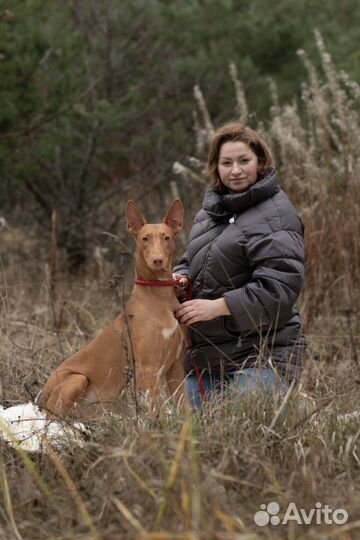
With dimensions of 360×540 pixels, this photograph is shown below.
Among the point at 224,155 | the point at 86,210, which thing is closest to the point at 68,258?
the point at 86,210

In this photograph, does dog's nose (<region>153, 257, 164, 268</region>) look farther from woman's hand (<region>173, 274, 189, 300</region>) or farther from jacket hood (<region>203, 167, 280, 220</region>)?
jacket hood (<region>203, 167, 280, 220</region>)

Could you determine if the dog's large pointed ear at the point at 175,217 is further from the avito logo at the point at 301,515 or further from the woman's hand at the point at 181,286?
the avito logo at the point at 301,515

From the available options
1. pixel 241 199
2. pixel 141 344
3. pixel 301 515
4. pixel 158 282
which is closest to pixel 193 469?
pixel 301 515

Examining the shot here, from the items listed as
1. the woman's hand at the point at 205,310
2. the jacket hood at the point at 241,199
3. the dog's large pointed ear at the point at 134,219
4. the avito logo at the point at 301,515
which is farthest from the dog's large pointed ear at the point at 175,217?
the avito logo at the point at 301,515

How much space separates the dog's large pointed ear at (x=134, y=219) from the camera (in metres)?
4.10

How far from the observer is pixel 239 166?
4297mm

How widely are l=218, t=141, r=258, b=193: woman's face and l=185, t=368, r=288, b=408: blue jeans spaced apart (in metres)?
1.04

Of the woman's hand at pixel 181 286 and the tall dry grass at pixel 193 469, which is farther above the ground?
the woman's hand at pixel 181 286

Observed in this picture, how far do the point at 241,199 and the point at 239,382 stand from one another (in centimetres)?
99

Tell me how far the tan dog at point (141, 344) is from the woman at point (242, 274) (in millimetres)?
145

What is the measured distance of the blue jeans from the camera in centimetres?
360

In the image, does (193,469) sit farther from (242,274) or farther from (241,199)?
(241,199)

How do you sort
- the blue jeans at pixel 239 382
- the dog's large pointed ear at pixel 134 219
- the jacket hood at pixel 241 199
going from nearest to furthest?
the blue jeans at pixel 239 382 < the dog's large pointed ear at pixel 134 219 < the jacket hood at pixel 241 199

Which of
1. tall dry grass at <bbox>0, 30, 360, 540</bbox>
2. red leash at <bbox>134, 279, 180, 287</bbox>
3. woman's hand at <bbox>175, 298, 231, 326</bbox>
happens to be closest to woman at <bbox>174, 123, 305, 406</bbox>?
woman's hand at <bbox>175, 298, 231, 326</bbox>
